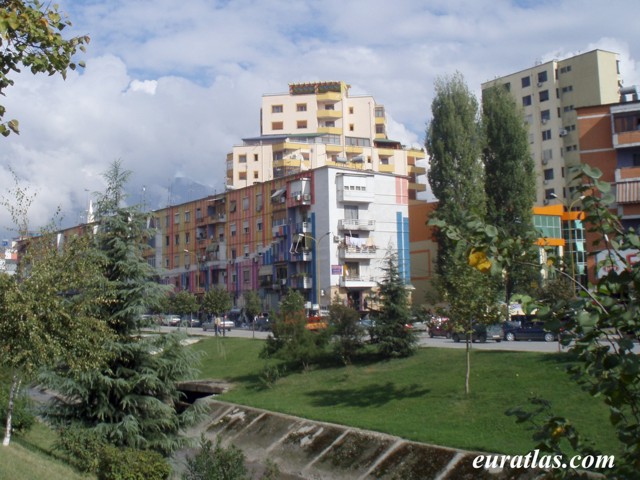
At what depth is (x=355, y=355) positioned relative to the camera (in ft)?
107

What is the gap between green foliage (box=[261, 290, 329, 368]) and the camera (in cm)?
3344

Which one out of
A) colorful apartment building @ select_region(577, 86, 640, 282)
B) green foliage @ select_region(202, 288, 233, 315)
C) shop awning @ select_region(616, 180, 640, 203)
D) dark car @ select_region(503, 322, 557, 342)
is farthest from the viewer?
green foliage @ select_region(202, 288, 233, 315)

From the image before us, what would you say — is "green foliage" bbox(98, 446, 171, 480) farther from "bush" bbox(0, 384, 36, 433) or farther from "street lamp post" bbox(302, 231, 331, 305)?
"street lamp post" bbox(302, 231, 331, 305)

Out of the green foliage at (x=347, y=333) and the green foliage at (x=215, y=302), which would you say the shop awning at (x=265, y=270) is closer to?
the green foliage at (x=215, y=302)

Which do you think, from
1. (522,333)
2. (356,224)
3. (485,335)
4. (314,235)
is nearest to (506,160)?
(356,224)

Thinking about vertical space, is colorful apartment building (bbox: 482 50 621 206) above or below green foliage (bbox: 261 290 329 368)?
above

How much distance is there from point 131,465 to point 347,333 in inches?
699

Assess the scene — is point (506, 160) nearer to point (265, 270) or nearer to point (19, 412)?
point (265, 270)

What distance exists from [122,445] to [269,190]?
5631cm

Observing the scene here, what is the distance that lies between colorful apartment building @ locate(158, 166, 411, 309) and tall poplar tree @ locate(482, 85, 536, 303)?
11.5 meters

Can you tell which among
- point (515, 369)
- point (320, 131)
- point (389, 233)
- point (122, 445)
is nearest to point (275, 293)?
point (389, 233)

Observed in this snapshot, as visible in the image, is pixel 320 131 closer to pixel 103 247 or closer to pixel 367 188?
pixel 367 188

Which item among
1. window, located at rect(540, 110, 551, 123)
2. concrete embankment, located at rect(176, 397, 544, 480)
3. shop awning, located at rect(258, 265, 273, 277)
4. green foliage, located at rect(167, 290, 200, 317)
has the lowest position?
concrete embankment, located at rect(176, 397, 544, 480)

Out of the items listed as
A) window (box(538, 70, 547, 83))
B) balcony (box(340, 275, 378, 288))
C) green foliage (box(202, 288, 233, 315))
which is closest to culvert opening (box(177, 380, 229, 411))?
green foliage (box(202, 288, 233, 315))
